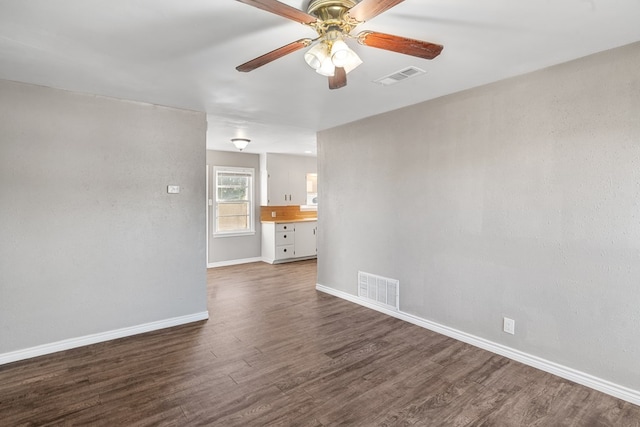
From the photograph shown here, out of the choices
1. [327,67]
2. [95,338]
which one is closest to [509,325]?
[327,67]

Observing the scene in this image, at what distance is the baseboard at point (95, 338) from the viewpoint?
9.34 ft

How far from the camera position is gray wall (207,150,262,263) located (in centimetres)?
659

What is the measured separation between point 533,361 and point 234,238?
5.59 meters

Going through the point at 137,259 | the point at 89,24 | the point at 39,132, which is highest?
the point at 89,24

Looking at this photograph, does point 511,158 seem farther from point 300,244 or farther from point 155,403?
point 300,244

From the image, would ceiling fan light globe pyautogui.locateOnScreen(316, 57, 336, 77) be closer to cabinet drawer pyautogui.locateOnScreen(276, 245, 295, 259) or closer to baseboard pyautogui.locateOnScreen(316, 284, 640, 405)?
baseboard pyautogui.locateOnScreen(316, 284, 640, 405)

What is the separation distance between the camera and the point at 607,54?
2303mm

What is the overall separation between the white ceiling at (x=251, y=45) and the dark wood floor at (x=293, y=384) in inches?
96.2

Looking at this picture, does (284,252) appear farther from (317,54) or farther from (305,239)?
(317,54)

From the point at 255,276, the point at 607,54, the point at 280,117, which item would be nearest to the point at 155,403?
the point at 280,117

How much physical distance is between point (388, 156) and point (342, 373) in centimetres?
245

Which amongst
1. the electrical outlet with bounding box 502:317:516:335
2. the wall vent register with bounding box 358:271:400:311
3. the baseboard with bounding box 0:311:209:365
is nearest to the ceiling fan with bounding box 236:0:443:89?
the electrical outlet with bounding box 502:317:516:335

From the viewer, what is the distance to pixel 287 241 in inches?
278

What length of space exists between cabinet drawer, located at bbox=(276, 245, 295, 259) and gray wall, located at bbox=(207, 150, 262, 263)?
0.58m
